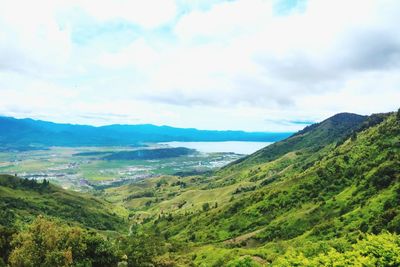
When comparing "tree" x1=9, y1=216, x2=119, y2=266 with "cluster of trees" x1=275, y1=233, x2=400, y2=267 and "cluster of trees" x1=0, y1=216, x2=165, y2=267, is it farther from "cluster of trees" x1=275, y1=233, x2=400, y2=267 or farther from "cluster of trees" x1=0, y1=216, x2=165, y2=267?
"cluster of trees" x1=275, y1=233, x2=400, y2=267

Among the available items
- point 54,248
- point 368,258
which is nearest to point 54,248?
point 54,248

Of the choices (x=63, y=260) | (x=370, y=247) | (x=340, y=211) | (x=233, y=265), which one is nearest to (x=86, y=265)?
(x=63, y=260)

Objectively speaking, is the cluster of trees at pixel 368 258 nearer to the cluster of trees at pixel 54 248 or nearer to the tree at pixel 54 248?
the tree at pixel 54 248

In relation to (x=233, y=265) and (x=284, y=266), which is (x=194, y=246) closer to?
(x=233, y=265)

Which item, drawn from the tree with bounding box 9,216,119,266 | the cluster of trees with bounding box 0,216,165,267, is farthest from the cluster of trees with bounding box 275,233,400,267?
the cluster of trees with bounding box 0,216,165,267

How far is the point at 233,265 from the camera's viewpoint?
223 feet

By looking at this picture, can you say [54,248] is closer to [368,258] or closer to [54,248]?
[54,248]

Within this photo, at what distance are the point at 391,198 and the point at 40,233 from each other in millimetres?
115991

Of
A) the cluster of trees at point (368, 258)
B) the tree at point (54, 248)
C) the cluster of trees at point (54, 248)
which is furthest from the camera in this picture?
the cluster of trees at point (54, 248)

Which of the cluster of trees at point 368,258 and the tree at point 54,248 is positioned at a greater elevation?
the cluster of trees at point 368,258

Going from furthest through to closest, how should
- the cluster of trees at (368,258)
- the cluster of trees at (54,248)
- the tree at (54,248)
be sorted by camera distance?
the cluster of trees at (54,248) < the tree at (54,248) < the cluster of trees at (368,258)

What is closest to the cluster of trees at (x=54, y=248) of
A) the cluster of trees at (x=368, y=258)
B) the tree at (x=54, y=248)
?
the tree at (x=54, y=248)

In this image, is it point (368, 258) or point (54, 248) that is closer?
point (368, 258)

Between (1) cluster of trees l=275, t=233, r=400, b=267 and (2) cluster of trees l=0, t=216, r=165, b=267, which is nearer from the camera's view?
(1) cluster of trees l=275, t=233, r=400, b=267
